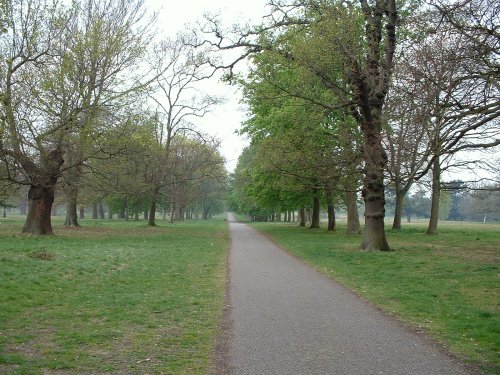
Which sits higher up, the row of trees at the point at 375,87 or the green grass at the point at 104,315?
the row of trees at the point at 375,87

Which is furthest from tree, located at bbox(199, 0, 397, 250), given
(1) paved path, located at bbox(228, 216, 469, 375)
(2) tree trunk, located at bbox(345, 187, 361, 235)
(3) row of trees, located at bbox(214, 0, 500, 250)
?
(2) tree trunk, located at bbox(345, 187, 361, 235)

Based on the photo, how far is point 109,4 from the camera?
2395 centimetres

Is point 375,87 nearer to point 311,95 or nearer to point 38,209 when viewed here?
point 311,95

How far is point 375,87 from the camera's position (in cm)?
1622

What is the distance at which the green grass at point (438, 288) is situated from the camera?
6.58 m

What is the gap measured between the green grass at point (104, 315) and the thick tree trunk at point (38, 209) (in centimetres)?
1002

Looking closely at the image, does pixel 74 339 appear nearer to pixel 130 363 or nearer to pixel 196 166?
pixel 130 363

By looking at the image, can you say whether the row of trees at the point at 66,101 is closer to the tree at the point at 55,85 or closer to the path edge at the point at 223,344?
the tree at the point at 55,85

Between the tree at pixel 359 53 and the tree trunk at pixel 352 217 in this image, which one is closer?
the tree at pixel 359 53

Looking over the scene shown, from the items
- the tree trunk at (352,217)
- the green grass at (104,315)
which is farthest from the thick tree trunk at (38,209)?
the tree trunk at (352,217)


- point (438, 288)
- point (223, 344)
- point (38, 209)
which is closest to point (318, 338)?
point (223, 344)

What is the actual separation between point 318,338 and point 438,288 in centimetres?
518

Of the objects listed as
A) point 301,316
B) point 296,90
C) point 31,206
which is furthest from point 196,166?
point 301,316

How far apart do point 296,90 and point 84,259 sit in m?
10.3
